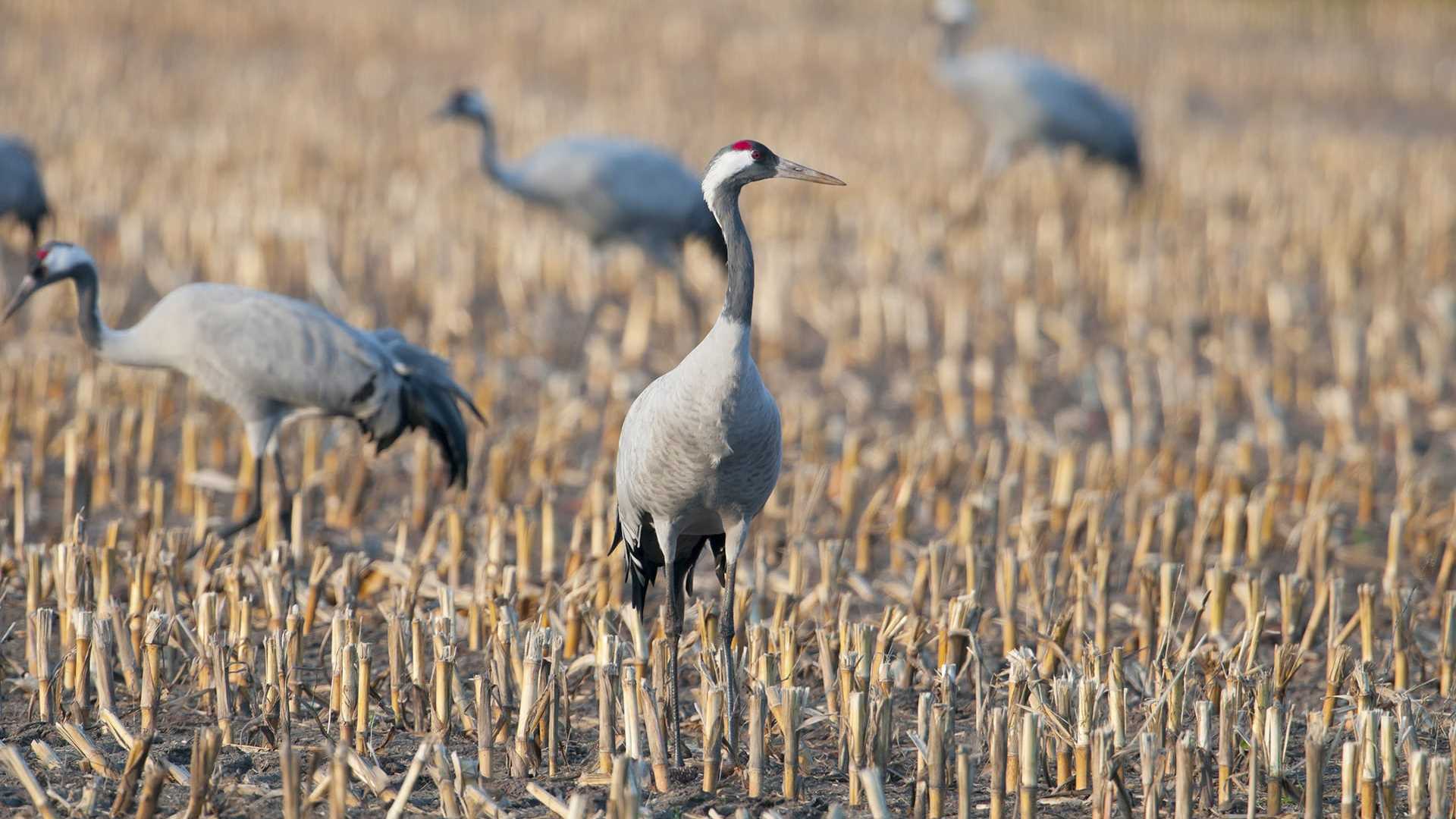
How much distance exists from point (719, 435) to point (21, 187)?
557 cm

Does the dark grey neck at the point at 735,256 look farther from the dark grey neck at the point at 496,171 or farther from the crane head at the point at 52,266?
the dark grey neck at the point at 496,171

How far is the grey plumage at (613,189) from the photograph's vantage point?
8562 millimetres

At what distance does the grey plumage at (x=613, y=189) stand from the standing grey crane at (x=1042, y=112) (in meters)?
3.88

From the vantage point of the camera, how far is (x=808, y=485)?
219 inches

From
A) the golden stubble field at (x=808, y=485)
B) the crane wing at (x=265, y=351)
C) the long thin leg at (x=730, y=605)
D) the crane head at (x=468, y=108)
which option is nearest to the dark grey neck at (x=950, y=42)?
the golden stubble field at (x=808, y=485)

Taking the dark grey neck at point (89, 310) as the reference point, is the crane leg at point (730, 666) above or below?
below

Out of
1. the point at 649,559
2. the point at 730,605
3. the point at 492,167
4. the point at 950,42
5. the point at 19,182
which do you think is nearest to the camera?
the point at 730,605

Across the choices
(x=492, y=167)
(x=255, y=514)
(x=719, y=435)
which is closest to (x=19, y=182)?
(x=492, y=167)

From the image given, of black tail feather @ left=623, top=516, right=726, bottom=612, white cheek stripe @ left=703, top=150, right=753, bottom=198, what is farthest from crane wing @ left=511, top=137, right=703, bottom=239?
white cheek stripe @ left=703, top=150, right=753, bottom=198

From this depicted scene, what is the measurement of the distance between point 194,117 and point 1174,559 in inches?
409

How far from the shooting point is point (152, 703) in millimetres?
3496

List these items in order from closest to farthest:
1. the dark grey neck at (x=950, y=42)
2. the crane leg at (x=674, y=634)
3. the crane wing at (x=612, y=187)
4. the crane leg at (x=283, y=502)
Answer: the crane leg at (x=674, y=634)
the crane leg at (x=283, y=502)
the crane wing at (x=612, y=187)
the dark grey neck at (x=950, y=42)

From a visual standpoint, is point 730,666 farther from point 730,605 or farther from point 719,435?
point 719,435

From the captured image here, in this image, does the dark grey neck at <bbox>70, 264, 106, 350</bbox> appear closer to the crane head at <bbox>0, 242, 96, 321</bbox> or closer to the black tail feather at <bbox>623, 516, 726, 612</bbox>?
the crane head at <bbox>0, 242, 96, 321</bbox>
